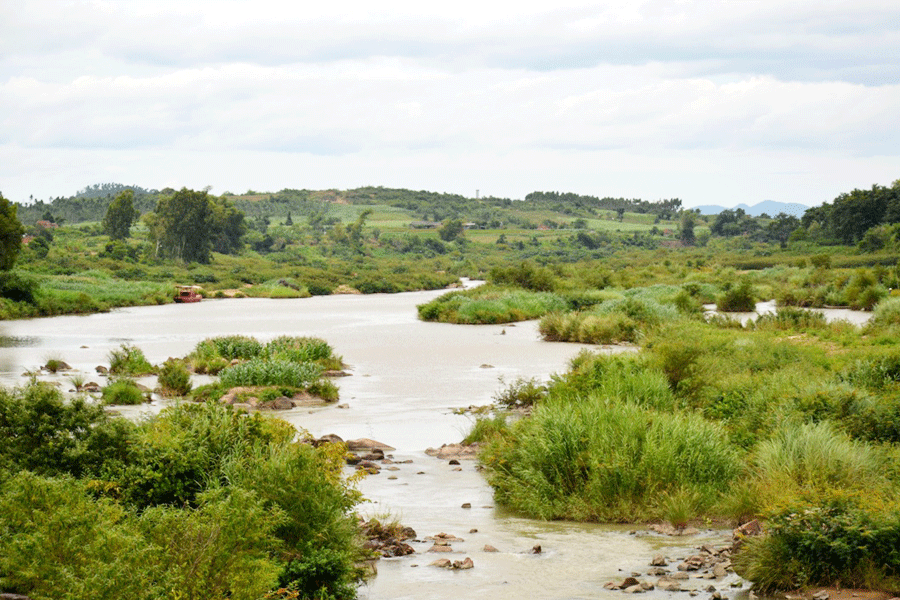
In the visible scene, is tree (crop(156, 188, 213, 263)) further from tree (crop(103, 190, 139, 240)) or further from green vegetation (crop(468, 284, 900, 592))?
green vegetation (crop(468, 284, 900, 592))

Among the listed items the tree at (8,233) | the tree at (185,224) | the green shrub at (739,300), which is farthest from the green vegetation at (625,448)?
the tree at (185,224)

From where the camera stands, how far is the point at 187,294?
78500 millimetres

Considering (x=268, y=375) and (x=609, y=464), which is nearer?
(x=609, y=464)

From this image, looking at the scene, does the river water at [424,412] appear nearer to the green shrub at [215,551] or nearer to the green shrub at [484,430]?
the green shrub at [484,430]

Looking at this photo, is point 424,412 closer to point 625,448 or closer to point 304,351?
point 304,351

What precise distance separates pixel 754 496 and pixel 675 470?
4.14 feet

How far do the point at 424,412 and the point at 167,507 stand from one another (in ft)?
41.9

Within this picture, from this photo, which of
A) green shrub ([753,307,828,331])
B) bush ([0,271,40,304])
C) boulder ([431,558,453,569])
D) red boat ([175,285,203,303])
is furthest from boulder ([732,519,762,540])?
red boat ([175,285,203,303])

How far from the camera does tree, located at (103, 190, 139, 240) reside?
105000mm

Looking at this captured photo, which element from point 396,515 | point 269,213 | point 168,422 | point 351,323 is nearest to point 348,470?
point 396,515

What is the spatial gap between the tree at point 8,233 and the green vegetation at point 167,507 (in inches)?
1611

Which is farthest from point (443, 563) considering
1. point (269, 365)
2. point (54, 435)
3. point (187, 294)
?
point (187, 294)

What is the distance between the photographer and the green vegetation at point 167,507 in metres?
6.89

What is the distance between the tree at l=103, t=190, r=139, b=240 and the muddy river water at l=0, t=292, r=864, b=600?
1889 inches
